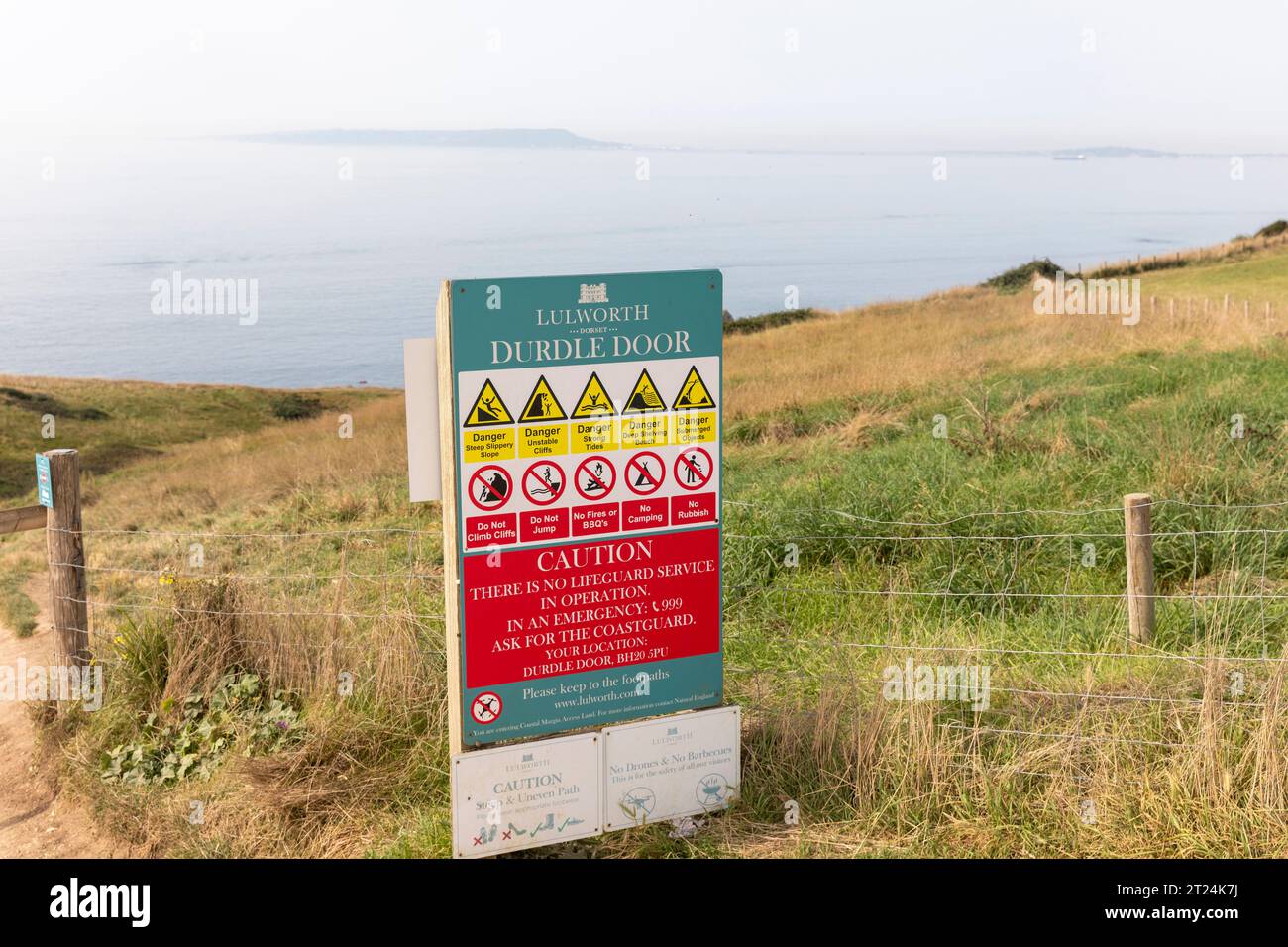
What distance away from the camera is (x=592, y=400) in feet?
14.6

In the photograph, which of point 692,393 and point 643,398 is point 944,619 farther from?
point 643,398

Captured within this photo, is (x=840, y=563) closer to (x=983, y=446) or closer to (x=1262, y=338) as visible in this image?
(x=983, y=446)

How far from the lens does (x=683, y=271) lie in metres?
4.52

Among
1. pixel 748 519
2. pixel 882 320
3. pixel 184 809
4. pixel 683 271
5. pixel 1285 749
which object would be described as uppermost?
pixel 882 320

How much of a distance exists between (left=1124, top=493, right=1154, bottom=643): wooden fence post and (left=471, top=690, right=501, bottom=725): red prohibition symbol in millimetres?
3166

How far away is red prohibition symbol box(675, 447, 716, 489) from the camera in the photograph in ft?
15.0

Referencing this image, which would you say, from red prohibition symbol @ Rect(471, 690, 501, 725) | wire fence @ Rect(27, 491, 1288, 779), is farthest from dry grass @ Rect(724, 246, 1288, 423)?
red prohibition symbol @ Rect(471, 690, 501, 725)

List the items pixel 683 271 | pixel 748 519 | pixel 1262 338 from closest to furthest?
pixel 683 271
pixel 748 519
pixel 1262 338

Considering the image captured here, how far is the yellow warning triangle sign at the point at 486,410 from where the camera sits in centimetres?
425

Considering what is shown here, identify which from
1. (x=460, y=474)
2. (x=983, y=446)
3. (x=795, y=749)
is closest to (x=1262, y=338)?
(x=983, y=446)

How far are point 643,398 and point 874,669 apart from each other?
1823 millimetres

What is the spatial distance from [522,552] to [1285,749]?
110 inches

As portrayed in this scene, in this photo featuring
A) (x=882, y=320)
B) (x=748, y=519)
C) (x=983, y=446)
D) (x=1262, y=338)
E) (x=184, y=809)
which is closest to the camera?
(x=184, y=809)

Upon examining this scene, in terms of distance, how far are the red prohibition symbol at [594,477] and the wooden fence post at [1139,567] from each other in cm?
269
